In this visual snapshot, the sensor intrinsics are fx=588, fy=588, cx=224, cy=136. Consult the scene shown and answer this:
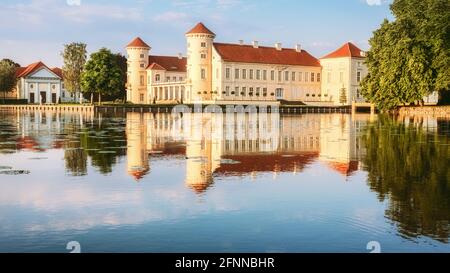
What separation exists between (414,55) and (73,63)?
63524 mm

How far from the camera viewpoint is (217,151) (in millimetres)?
19297

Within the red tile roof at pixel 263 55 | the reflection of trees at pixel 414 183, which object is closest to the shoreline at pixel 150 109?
the red tile roof at pixel 263 55

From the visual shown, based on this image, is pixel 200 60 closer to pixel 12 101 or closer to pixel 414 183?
pixel 12 101

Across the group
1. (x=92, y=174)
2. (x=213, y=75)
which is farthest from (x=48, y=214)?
(x=213, y=75)

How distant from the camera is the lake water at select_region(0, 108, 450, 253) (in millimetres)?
7480

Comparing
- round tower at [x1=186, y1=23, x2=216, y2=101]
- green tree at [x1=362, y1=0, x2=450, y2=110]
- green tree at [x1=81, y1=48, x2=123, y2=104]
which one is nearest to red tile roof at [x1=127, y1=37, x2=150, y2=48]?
round tower at [x1=186, y1=23, x2=216, y2=101]

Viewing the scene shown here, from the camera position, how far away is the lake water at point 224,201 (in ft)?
24.5

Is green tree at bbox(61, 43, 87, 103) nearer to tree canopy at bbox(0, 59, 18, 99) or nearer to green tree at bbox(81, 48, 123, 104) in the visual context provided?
green tree at bbox(81, 48, 123, 104)

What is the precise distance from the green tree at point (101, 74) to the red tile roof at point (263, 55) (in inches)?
733

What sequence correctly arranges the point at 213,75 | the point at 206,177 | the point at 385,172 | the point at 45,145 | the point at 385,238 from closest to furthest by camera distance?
the point at 385,238 < the point at 206,177 < the point at 385,172 < the point at 45,145 < the point at 213,75

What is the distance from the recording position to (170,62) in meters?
121

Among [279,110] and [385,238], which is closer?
[385,238]
